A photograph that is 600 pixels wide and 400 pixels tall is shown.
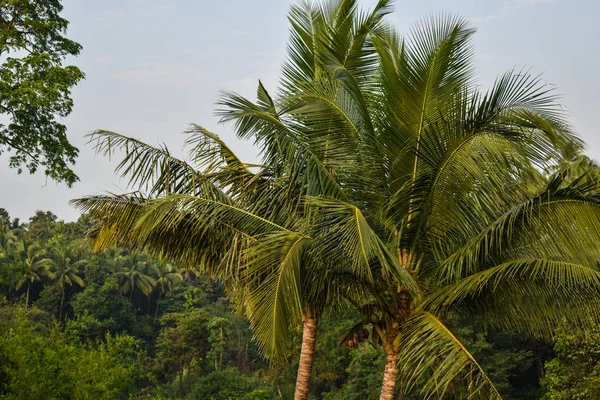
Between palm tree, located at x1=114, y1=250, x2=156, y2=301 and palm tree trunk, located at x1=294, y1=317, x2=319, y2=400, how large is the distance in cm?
3452

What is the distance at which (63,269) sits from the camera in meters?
37.8

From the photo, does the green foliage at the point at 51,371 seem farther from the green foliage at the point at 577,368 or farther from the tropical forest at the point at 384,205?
the green foliage at the point at 577,368

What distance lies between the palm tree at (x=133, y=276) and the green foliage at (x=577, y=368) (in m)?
29.3

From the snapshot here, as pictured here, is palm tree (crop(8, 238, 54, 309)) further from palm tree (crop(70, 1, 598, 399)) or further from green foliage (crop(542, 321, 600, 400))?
palm tree (crop(70, 1, 598, 399))

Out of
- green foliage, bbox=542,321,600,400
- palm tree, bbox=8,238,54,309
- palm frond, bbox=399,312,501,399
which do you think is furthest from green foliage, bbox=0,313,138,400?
palm tree, bbox=8,238,54,309

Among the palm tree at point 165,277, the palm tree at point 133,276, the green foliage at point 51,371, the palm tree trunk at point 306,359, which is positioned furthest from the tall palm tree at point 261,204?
the palm tree at point 165,277

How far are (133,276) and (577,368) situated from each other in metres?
30.8

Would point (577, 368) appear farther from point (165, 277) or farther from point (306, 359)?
point (165, 277)

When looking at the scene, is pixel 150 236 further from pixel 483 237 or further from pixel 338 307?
pixel 483 237

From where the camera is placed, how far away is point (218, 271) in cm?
643

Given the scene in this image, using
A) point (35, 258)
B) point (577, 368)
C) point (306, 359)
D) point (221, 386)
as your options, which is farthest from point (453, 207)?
point (35, 258)

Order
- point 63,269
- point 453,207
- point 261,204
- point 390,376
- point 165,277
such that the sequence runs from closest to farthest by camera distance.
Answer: point 453,207 < point 390,376 < point 261,204 < point 63,269 < point 165,277

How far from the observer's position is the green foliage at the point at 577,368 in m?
13.6

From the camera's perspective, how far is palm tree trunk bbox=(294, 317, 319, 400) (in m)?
7.15
